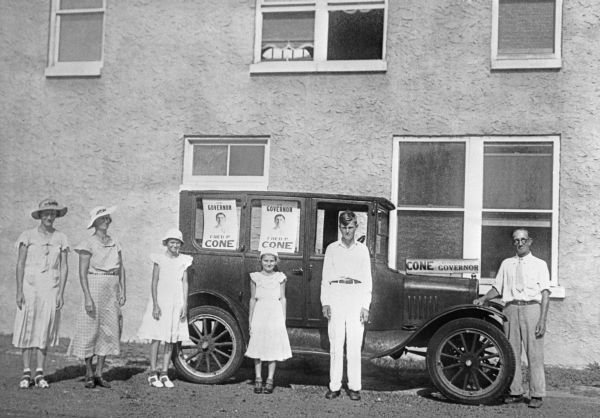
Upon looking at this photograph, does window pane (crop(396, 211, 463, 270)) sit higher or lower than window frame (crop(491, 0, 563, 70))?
lower

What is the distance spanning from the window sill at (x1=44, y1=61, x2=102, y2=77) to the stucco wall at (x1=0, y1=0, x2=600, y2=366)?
13 cm

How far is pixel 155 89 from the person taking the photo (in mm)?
11586

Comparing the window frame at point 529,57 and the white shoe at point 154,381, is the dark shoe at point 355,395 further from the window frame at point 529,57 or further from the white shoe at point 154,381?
the window frame at point 529,57

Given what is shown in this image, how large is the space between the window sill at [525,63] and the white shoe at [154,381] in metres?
5.85

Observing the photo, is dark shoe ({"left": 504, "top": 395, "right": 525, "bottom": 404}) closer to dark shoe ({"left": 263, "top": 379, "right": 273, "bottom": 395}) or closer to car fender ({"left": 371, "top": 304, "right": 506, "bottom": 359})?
car fender ({"left": 371, "top": 304, "right": 506, "bottom": 359})

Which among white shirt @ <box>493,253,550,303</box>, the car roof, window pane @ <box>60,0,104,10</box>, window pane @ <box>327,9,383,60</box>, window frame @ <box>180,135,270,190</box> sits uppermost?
window pane @ <box>60,0,104,10</box>

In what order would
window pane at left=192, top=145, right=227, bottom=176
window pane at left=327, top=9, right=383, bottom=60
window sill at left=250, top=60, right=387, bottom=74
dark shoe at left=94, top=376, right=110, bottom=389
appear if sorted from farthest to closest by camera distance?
1. window pane at left=192, top=145, right=227, bottom=176
2. window pane at left=327, top=9, right=383, bottom=60
3. window sill at left=250, top=60, right=387, bottom=74
4. dark shoe at left=94, top=376, right=110, bottom=389

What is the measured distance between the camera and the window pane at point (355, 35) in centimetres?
1107

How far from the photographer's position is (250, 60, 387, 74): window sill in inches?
428

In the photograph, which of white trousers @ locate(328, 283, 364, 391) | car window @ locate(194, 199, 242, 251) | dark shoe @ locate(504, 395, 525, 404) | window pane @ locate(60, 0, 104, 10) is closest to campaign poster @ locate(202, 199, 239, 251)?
car window @ locate(194, 199, 242, 251)

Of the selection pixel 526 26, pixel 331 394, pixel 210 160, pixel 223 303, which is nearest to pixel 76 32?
pixel 210 160

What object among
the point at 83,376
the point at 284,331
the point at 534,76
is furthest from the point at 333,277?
the point at 534,76

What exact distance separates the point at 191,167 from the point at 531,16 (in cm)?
507

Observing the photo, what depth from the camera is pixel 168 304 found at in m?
8.04
